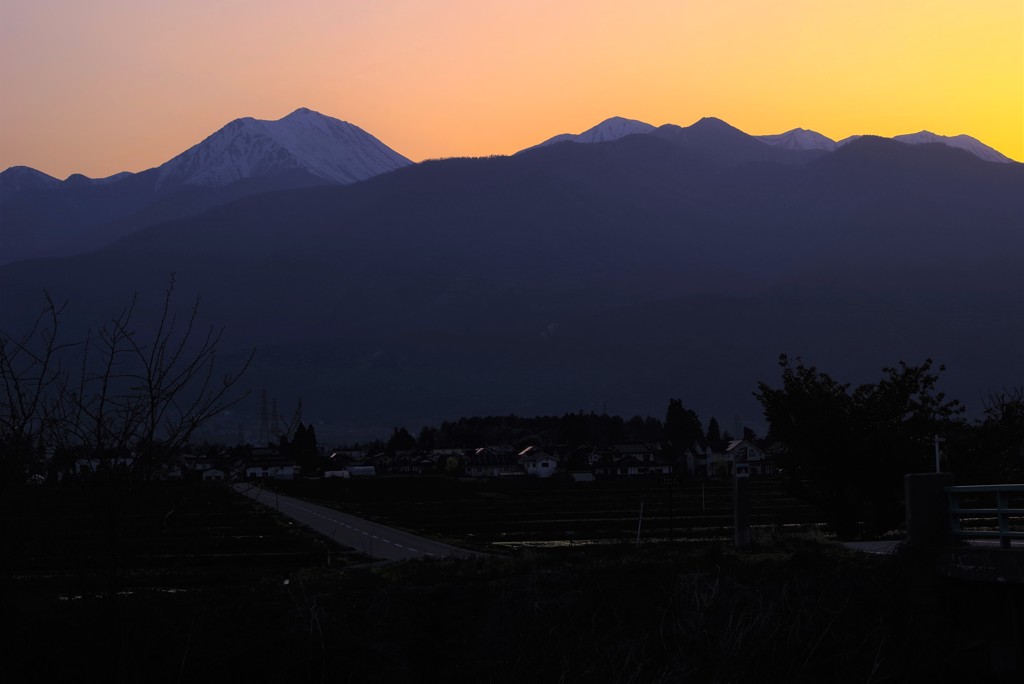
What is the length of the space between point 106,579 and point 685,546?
73.8 ft

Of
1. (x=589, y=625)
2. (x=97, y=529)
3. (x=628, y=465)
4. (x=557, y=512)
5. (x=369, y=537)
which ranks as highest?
(x=97, y=529)

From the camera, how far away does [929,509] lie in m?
20.2

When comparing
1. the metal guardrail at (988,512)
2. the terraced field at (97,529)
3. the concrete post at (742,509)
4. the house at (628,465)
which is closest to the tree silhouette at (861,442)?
the concrete post at (742,509)

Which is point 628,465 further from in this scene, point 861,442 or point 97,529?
point 97,529

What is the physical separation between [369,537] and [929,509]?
4527cm

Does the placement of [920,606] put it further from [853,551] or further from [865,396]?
[865,396]

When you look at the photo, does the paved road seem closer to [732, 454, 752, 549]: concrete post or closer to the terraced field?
[732, 454, 752, 549]: concrete post

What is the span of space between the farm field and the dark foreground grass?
13.7 m

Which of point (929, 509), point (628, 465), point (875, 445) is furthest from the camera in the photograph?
point (628, 465)

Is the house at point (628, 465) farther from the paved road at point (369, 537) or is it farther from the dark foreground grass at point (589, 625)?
the dark foreground grass at point (589, 625)

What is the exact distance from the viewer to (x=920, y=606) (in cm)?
2025

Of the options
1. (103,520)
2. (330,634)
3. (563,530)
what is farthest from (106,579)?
(563,530)

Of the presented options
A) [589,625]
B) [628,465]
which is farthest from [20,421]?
[628,465]

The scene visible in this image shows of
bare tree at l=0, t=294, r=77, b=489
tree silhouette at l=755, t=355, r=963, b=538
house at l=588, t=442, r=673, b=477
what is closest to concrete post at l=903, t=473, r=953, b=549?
bare tree at l=0, t=294, r=77, b=489
